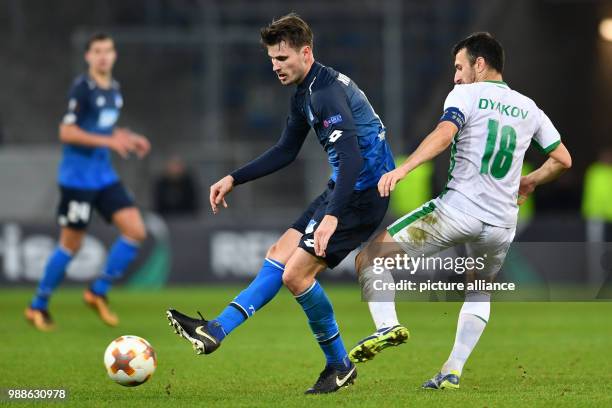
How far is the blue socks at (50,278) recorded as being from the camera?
33.8 ft

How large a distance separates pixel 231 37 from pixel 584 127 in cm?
558

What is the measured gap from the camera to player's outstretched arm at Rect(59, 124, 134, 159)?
10.1 meters

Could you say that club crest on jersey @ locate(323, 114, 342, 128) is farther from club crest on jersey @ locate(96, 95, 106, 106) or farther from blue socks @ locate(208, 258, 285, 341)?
club crest on jersey @ locate(96, 95, 106, 106)

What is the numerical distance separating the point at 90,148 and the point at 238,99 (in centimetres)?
701

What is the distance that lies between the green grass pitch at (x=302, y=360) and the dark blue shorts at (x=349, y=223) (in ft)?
2.42

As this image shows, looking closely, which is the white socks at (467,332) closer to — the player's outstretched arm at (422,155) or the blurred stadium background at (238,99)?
the player's outstretched arm at (422,155)

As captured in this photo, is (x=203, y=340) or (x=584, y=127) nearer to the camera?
(x=203, y=340)

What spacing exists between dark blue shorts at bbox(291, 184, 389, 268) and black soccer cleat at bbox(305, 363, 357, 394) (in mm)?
629

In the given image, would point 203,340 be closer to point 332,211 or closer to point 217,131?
point 332,211

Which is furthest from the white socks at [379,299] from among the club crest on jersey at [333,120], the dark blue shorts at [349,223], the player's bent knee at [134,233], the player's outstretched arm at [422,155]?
the player's bent knee at [134,233]

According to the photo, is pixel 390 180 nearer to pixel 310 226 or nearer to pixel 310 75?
pixel 310 226

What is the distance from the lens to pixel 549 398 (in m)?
6.05

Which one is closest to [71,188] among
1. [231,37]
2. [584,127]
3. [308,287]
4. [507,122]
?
[308,287]

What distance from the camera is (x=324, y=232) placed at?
6.01m
